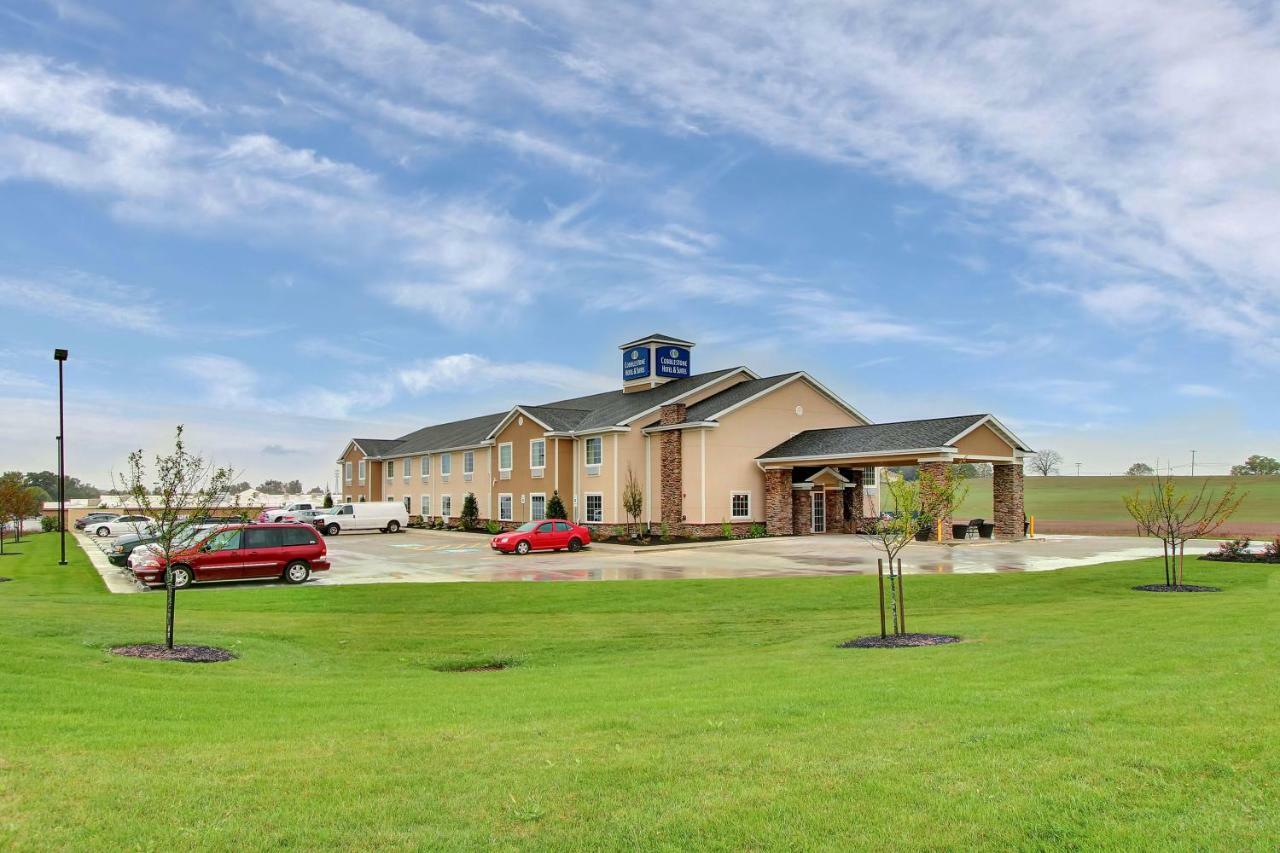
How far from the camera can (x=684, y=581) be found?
21.8m

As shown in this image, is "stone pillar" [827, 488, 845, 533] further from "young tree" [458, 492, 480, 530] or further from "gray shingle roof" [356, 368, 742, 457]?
"young tree" [458, 492, 480, 530]

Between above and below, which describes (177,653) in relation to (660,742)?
below

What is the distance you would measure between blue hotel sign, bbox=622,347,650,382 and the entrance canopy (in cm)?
988

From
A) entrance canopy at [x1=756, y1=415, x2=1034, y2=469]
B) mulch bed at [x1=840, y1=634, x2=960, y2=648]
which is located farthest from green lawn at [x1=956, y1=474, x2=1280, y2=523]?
mulch bed at [x1=840, y1=634, x2=960, y2=648]

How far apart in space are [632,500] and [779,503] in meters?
6.69

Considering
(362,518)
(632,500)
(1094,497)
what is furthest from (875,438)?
(1094,497)

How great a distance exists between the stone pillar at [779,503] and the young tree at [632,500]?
5807 millimetres

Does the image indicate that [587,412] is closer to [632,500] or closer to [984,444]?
[632,500]

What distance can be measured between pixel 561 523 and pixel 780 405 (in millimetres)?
13783

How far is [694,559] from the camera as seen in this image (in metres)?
29.9

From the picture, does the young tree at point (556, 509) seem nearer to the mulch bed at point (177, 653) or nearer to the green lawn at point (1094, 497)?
the green lawn at point (1094, 497)

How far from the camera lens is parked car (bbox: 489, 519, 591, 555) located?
108ft

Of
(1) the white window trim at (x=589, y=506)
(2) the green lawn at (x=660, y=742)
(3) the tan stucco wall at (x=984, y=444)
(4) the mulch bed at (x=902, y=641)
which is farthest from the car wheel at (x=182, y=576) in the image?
(3) the tan stucco wall at (x=984, y=444)

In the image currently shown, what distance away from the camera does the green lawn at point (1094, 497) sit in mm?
63625
